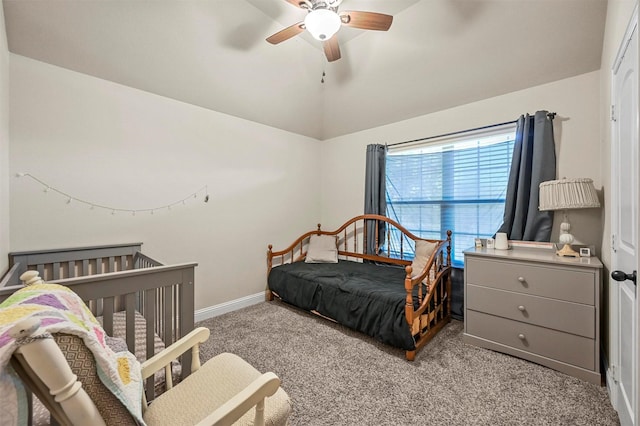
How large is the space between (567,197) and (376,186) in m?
1.86

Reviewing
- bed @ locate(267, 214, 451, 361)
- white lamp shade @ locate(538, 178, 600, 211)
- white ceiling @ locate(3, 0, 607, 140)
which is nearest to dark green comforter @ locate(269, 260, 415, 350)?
bed @ locate(267, 214, 451, 361)

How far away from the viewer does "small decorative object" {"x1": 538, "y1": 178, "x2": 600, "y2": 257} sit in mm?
1966

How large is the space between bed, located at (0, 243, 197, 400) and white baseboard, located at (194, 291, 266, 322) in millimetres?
745

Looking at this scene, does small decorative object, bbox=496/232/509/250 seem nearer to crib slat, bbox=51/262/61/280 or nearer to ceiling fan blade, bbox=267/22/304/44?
ceiling fan blade, bbox=267/22/304/44

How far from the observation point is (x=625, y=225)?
1354 mm

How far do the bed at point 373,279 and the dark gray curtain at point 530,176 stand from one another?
0.61 m

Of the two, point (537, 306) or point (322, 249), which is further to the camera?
point (322, 249)

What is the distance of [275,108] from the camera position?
330cm

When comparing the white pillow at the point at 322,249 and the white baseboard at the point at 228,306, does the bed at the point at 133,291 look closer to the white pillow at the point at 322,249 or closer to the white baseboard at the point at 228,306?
the white baseboard at the point at 228,306

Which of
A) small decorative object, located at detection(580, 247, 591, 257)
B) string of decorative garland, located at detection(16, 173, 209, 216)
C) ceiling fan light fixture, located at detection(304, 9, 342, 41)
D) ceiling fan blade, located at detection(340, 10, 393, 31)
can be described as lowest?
small decorative object, located at detection(580, 247, 591, 257)

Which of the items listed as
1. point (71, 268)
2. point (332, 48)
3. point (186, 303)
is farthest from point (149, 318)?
point (332, 48)

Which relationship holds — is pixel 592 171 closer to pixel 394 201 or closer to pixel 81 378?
pixel 394 201

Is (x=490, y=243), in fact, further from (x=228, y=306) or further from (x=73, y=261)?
(x=73, y=261)

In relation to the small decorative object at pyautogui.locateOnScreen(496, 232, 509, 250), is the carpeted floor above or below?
below
